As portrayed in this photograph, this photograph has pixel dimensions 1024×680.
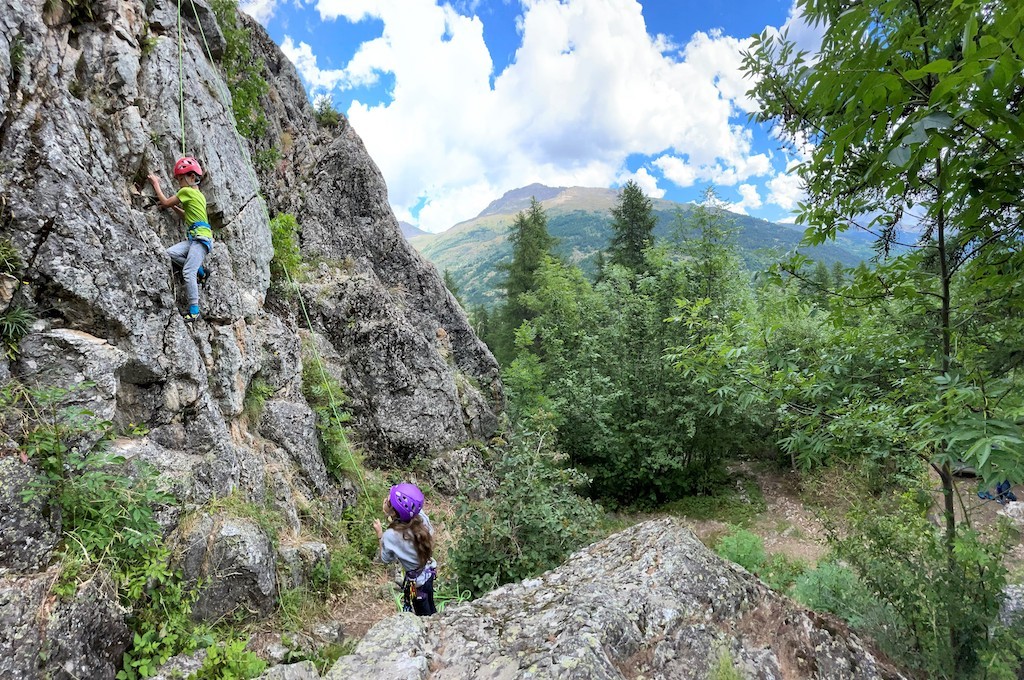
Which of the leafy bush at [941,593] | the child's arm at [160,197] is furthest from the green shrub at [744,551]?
the child's arm at [160,197]

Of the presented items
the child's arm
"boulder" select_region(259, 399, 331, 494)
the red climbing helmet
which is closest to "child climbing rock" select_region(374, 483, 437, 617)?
"boulder" select_region(259, 399, 331, 494)

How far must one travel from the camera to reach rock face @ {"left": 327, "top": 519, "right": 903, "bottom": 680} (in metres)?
2.78

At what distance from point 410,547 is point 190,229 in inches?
213

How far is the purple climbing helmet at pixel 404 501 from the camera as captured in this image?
5.16 m

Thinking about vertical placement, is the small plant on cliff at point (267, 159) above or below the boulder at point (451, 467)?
above

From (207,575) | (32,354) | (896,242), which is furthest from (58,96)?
(896,242)

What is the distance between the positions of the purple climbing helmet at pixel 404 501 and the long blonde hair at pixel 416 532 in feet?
0.30

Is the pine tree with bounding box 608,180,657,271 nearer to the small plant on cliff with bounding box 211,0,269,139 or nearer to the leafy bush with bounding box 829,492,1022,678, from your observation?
the small plant on cliff with bounding box 211,0,269,139

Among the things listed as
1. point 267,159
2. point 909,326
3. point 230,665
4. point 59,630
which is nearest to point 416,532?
point 230,665

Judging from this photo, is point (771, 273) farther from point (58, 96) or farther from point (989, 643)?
point (58, 96)

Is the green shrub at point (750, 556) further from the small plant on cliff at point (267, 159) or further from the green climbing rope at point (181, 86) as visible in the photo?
the small plant on cliff at point (267, 159)

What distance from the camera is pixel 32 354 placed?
461cm

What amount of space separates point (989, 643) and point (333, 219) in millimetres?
14830

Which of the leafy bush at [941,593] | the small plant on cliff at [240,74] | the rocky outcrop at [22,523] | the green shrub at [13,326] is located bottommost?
the leafy bush at [941,593]
